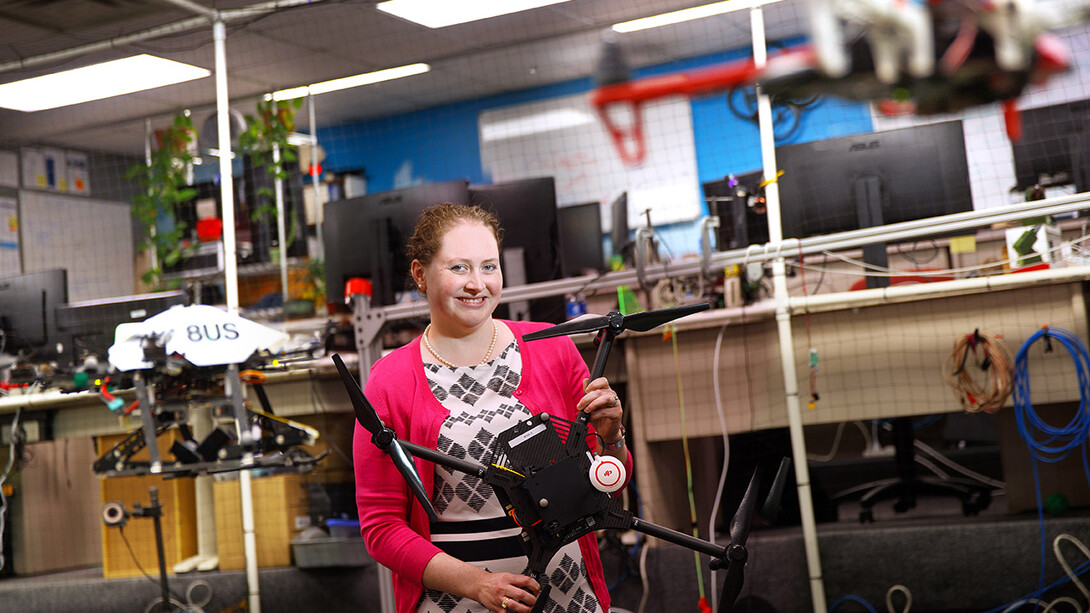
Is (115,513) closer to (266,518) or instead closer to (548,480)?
(266,518)

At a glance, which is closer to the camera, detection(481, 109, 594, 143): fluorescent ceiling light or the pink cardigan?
the pink cardigan

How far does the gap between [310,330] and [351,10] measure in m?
1.84

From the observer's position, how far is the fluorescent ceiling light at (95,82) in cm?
483

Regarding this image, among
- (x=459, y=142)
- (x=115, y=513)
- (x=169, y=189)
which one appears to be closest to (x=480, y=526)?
(x=115, y=513)

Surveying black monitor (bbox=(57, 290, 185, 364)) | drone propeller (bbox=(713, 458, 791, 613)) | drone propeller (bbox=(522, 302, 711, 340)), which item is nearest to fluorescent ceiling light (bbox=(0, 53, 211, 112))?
black monitor (bbox=(57, 290, 185, 364))

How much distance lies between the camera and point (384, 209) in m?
3.20

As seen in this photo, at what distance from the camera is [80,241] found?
6.33 m

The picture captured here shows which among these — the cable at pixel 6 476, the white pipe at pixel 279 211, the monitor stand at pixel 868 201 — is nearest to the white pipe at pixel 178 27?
the white pipe at pixel 279 211

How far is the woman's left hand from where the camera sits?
1.24m

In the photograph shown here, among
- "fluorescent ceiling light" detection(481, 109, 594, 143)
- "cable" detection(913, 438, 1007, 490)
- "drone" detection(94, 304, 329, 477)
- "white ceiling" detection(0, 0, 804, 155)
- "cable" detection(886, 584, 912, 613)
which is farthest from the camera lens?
"fluorescent ceiling light" detection(481, 109, 594, 143)

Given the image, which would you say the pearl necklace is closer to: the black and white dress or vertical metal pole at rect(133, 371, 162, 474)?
the black and white dress

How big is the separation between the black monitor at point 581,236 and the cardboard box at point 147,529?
1769 mm

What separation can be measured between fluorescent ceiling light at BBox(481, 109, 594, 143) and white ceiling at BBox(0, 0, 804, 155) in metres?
0.21

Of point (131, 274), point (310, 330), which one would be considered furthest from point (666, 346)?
point (131, 274)
